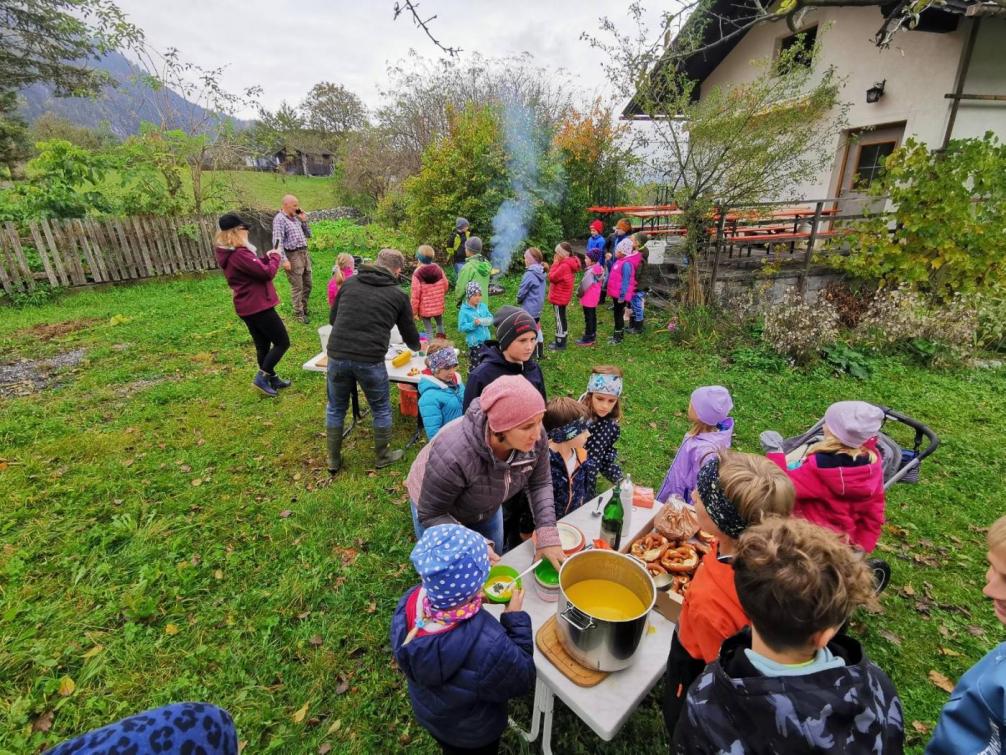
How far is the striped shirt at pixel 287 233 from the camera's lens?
345 inches

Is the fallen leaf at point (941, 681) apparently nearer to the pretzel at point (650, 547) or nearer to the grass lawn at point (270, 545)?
the grass lawn at point (270, 545)

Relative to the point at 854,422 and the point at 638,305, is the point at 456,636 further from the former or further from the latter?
the point at 638,305

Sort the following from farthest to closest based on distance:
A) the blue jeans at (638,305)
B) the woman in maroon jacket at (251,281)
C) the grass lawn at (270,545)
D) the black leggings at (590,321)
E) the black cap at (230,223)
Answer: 1. the blue jeans at (638,305)
2. the black leggings at (590,321)
3. the woman in maroon jacket at (251,281)
4. the black cap at (230,223)
5. the grass lawn at (270,545)

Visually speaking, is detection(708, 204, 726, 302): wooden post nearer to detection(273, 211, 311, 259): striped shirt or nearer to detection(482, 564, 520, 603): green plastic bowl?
detection(482, 564, 520, 603): green plastic bowl

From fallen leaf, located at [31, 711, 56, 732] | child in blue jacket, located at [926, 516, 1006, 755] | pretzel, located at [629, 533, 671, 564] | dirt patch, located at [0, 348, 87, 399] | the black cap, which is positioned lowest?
fallen leaf, located at [31, 711, 56, 732]

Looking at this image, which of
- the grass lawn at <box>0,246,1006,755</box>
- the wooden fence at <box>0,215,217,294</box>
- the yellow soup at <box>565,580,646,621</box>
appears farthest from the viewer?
the wooden fence at <box>0,215,217,294</box>

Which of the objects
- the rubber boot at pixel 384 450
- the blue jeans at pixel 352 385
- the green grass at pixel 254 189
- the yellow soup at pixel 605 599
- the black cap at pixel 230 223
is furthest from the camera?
the green grass at pixel 254 189

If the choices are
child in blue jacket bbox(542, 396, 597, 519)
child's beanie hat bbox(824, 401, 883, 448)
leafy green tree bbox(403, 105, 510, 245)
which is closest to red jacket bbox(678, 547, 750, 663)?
child in blue jacket bbox(542, 396, 597, 519)

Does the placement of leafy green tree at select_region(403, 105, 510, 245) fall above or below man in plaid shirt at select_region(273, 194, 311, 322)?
above

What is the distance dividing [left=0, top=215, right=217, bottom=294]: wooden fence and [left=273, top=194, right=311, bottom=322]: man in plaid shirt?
484 centimetres

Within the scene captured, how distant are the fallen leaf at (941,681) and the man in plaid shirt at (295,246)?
9.44m

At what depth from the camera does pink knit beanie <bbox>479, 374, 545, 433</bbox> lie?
7.17 ft

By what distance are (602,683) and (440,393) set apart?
2531mm

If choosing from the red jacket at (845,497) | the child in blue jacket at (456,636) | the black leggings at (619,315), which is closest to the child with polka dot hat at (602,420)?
the red jacket at (845,497)
